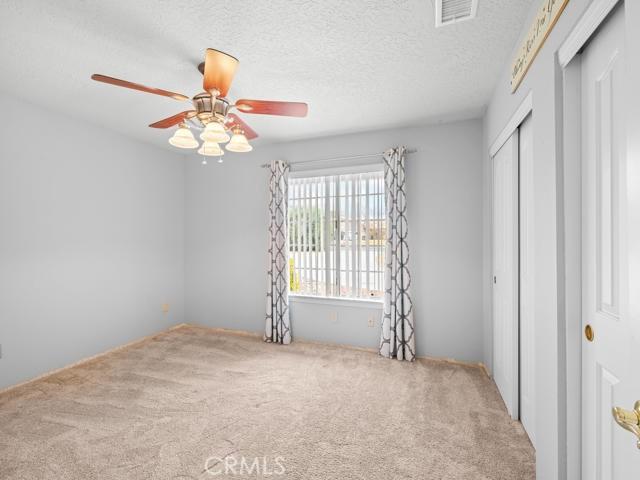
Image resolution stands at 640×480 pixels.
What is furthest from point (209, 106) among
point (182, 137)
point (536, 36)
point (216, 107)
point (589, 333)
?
point (589, 333)

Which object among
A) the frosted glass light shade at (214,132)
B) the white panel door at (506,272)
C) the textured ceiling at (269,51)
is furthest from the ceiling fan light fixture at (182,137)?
the white panel door at (506,272)

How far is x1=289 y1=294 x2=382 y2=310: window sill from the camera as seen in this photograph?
365cm

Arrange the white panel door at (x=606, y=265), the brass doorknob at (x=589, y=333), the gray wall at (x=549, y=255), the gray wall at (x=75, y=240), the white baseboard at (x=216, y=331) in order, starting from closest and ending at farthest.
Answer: the white panel door at (x=606, y=265), the brass doorknob at (x=589, y=333), the gray wall at (x=549, y=255), the gray wall at (x=75, y=240), the white baseboard at (x=216, y=331)

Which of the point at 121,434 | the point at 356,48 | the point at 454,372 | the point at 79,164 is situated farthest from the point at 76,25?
the point at 454,372

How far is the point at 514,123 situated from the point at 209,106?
6.55 ft

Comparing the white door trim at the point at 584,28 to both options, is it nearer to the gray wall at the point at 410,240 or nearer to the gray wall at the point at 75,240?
the gray wall at the point at 410,240

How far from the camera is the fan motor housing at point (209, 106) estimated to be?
6.24 ft

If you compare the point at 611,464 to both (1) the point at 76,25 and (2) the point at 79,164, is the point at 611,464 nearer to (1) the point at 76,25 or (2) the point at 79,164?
(1) the point at 76,25

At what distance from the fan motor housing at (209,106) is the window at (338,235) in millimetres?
2084

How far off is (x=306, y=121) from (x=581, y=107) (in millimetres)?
2461

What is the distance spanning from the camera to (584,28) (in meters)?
1.16

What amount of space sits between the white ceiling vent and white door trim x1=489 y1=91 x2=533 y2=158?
1.79ft

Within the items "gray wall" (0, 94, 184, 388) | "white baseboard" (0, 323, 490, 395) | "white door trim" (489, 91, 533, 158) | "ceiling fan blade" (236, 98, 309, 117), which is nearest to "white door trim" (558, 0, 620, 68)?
"white door trim" (489, 91, 533, 158)

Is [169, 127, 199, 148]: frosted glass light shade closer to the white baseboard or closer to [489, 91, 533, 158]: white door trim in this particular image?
[489, 91, 533, 158]: white door trim
